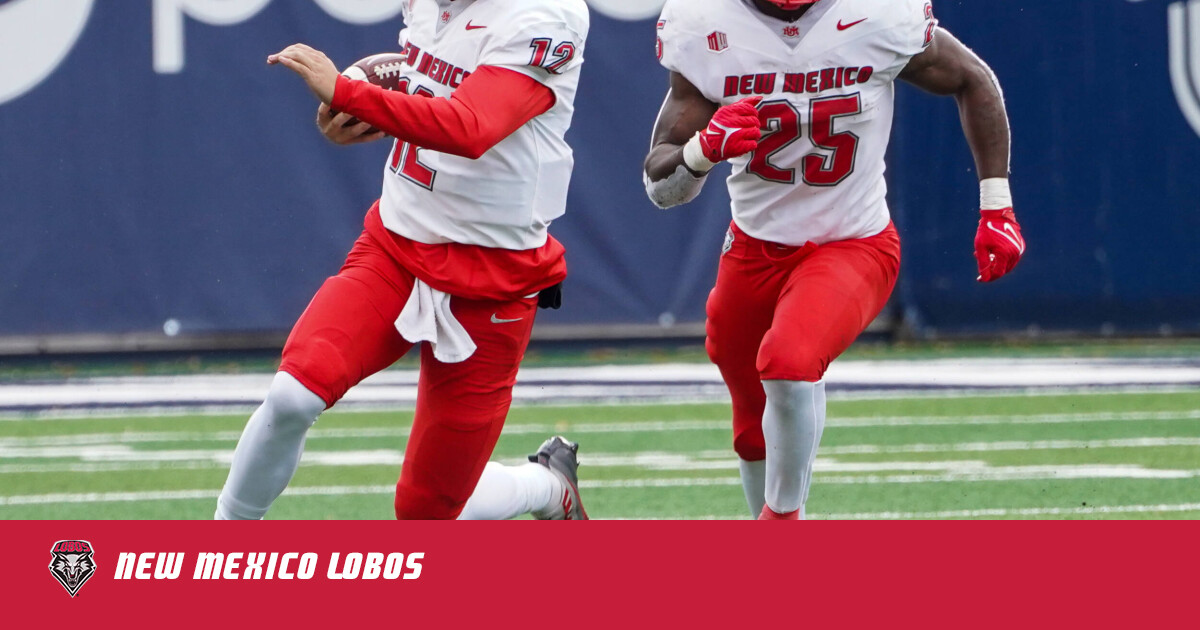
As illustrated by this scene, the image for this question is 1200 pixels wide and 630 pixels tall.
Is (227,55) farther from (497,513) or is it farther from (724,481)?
(497,513)

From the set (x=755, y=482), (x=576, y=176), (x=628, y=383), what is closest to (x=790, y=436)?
(x=755, y=482)

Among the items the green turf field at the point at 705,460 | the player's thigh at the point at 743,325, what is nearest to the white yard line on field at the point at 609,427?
the green turf field at the point at 705,460

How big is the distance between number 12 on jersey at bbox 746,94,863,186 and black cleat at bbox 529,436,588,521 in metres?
1.12

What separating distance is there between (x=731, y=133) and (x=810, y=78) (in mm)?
380

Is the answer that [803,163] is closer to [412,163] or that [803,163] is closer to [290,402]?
[412,163]

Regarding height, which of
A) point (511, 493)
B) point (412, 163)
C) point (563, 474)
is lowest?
point (563, 474)

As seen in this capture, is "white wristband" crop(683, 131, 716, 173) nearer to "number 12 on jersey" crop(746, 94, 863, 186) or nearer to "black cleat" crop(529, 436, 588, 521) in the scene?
"number 12 on jersey" crop(746, 94, 863, 186)

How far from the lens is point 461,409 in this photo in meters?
3.54

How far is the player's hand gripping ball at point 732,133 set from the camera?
3396 millimetres

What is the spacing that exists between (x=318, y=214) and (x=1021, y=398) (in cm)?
372

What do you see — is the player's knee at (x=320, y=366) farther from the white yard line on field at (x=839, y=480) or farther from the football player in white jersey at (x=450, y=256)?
the white yard line on field at (x=839, y=480)
